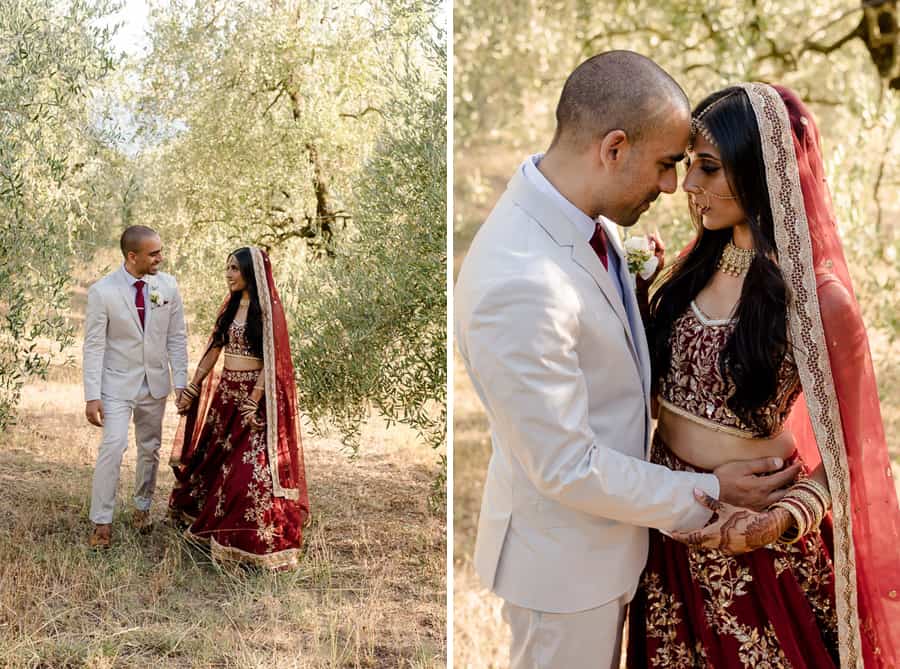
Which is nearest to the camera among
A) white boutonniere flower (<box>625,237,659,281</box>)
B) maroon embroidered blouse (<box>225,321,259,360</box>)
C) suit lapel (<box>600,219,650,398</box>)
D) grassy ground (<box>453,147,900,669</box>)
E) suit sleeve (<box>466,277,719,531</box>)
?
suit sleeve (<box>466,277,719,531</box>)

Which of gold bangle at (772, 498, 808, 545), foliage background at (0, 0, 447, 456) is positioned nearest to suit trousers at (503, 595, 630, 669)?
gold bangle at (772, 498, 808, 545)

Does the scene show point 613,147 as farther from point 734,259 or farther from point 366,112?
point 366,112

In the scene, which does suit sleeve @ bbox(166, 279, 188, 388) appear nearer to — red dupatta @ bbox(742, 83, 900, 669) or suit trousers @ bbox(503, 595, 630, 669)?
suit trousers @ bbox(503, 595, 630, 669)

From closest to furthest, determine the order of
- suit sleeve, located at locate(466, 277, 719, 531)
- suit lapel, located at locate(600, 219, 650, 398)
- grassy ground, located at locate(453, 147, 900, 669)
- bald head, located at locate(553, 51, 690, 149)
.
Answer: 1. suit sleeve, located at locate(466, 277, 719, 531)
2. bald head, located at locate(553, 51, 690, 149)
3. suit lapel, located at locate(600, 219, 650, 398)
4. grassy ground, located at locate(453, 147, 900, 669)

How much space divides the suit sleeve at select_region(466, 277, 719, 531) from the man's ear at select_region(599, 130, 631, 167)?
12.2 inches

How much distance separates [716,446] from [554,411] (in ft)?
1.58

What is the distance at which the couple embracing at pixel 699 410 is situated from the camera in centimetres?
178

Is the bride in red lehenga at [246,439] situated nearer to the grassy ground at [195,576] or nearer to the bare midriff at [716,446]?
the grassy ground at [195,576]

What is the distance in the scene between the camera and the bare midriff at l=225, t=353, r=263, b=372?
11.3 ft

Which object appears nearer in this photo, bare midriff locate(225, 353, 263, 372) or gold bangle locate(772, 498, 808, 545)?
gold bangle locate(772, 498, 808, 545)

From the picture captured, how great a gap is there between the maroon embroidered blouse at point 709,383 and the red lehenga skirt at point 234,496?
1879 mm

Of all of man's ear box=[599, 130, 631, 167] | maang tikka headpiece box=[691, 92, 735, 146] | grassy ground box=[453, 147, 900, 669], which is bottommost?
grassy ground box=[453, 147, 900, 669]

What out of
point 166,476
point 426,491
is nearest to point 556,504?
point 426,491

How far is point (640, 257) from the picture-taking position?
2.14m
